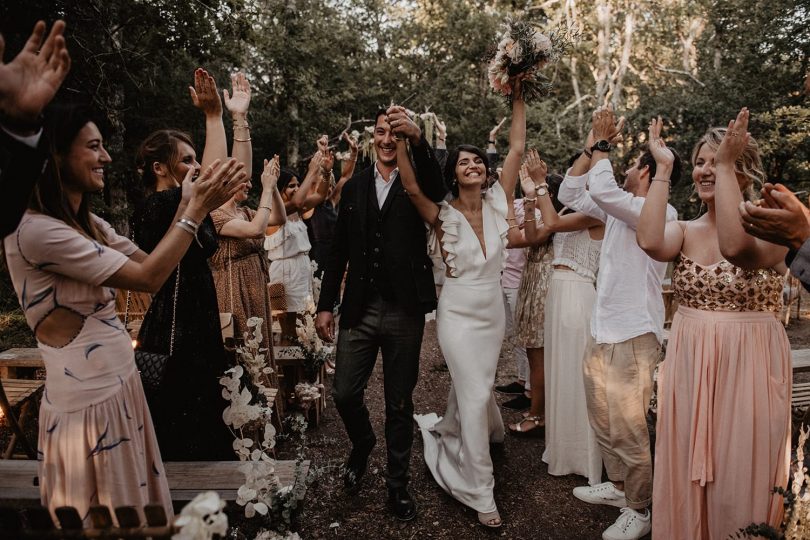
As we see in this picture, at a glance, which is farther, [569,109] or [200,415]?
[569,109]

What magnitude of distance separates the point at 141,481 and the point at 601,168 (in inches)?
118

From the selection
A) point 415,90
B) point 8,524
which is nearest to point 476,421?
point 8,524

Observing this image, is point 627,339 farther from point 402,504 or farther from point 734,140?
point 402,504

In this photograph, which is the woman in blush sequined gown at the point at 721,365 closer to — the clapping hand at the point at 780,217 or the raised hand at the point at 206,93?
the clapping hand at the point at 780,217

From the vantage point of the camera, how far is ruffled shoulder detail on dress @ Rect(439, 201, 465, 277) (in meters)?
3.49

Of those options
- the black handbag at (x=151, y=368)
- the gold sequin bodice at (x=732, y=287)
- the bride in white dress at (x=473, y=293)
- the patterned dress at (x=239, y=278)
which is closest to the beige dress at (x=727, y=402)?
the gold sequin bodice at (x=732, y=287)

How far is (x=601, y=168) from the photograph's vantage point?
3.25 m

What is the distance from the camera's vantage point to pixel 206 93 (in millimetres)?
2721

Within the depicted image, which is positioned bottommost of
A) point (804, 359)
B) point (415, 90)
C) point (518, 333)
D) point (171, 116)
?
point (804, 359)

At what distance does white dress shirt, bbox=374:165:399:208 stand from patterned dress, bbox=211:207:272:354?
1.27m

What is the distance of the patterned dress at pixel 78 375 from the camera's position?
1829 mm

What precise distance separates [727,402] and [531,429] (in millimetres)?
2443

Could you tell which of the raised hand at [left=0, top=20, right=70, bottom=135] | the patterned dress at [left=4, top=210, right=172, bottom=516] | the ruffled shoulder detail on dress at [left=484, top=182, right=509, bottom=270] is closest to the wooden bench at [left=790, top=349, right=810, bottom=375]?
the ruffled shoulder detail on dress at [left=484, top=182, right=509, bottom=270]

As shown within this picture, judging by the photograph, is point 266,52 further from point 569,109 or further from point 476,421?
point 476,421
